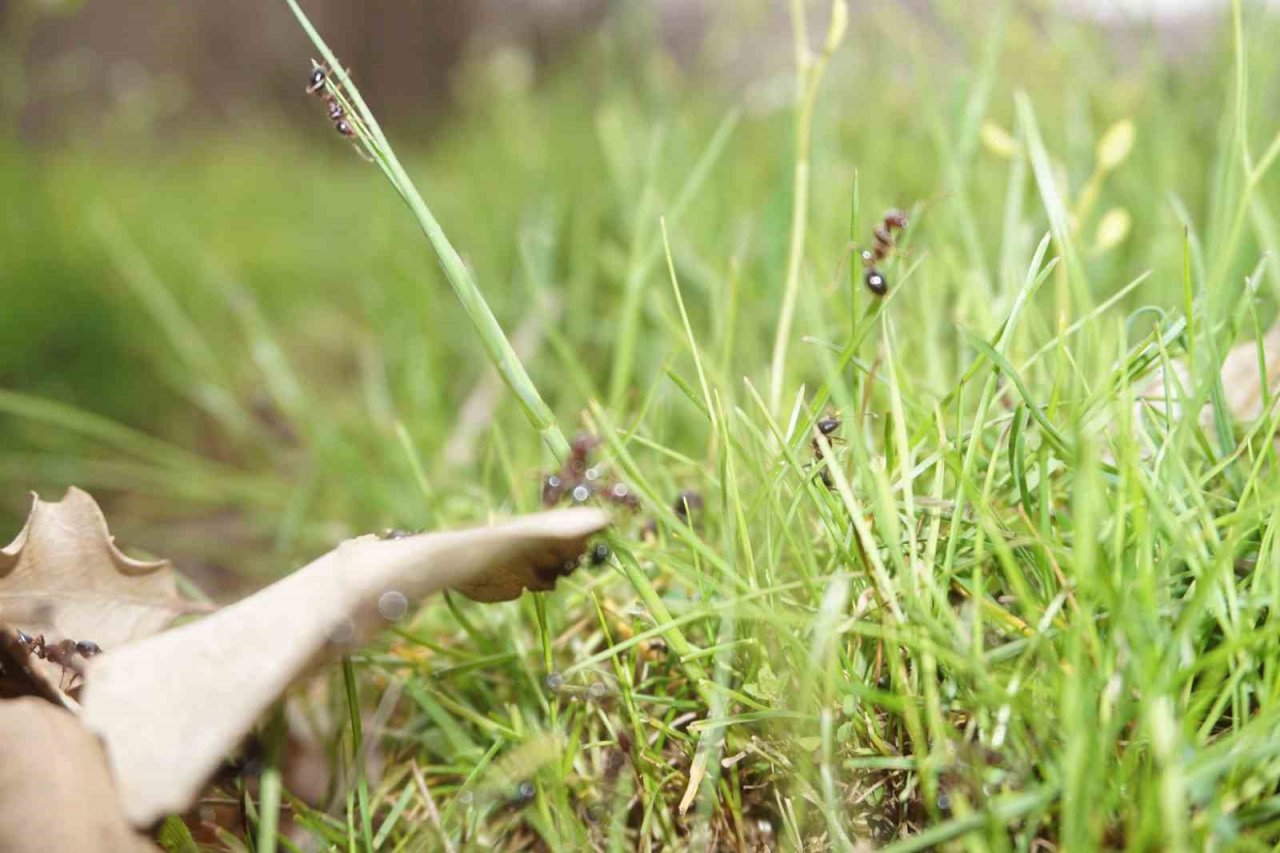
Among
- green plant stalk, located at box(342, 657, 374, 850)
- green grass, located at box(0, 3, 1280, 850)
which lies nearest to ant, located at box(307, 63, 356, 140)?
green grass, located at box(0, 3, 1280, 850)

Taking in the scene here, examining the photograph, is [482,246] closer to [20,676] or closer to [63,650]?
[63,650]

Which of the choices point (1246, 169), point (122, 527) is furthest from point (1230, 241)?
point (122, 527)

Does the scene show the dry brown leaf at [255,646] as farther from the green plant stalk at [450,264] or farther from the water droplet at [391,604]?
the green plant stalk at [450,264]

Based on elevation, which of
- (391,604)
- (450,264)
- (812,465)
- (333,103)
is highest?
(333,103)

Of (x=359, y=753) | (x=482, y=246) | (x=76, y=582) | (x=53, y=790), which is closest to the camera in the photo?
(x=53, y=790)

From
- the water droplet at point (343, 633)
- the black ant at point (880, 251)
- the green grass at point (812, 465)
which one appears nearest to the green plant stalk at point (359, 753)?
the green grass at point (812, 465)

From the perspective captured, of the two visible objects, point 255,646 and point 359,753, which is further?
point 359,753

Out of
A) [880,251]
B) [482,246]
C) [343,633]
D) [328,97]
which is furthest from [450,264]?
[482,246]
